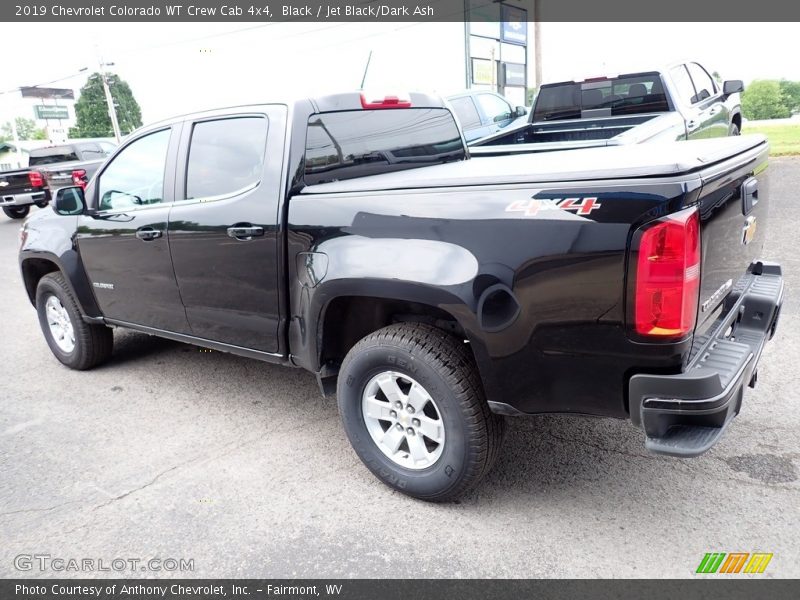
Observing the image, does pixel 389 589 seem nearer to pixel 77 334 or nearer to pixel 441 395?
pixel 441 395

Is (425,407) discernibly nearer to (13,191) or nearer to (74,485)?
(74,485)

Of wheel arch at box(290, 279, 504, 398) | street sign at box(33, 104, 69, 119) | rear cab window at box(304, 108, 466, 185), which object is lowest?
wheel arch at box(290, 279, 504, 398)

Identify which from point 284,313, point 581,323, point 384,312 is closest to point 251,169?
point 284,313

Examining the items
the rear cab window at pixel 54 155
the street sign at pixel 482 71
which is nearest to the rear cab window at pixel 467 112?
the street sign at pixel 482 71

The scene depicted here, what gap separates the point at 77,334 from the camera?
481cm

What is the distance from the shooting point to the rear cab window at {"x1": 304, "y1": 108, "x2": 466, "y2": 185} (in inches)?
132

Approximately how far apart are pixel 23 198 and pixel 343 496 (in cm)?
1525

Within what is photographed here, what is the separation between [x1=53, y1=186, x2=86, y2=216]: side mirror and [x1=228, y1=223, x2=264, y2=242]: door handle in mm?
1738

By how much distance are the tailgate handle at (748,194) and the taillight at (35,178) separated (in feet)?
52.6

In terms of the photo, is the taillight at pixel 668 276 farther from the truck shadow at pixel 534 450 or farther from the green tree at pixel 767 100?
the green tree at pixel 767 100

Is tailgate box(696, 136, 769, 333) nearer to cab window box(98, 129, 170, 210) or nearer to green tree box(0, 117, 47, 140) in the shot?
cab window box(98, 129, 170, 210)

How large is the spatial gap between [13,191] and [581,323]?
1635 centimetres

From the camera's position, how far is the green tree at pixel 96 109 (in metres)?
79.3

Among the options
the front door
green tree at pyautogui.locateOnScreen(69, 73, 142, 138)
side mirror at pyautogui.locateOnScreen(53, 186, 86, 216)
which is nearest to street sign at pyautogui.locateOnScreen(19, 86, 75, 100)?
green tree at pyautogui.locateOnScreen(69, 73, 142, 138)
